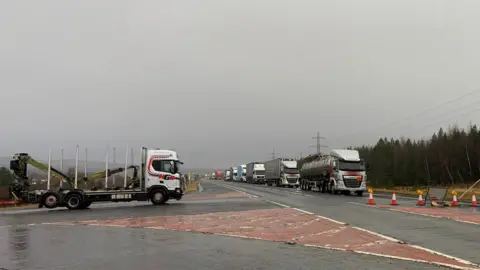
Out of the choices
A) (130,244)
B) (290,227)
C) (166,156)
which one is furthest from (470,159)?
(130,244)

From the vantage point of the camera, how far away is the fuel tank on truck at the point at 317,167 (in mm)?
42200

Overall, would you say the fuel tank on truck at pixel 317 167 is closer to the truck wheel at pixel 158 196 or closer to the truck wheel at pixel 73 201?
the truck wheel at pixel 158 196

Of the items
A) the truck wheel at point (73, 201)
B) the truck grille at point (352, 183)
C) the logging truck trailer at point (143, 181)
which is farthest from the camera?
the truck grille at point (352, 183)

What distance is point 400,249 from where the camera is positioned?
34.1 feet

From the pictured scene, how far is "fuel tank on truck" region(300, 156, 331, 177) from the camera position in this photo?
138 ft

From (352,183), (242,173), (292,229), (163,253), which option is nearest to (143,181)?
(292,229)

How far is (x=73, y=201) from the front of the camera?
2556 cm

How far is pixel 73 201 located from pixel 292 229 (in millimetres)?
15697

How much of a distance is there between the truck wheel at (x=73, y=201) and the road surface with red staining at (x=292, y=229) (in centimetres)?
818

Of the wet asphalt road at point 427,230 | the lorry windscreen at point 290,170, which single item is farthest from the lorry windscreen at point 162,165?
the lorry windscreen at point 290,170

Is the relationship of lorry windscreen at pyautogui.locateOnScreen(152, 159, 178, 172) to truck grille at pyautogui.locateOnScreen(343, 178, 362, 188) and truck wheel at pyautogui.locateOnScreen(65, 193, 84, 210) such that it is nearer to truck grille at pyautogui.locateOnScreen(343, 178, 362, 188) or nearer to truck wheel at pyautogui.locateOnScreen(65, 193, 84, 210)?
truck wheel at pyautogui.locateOnScreen(65, 193, 84, 210)

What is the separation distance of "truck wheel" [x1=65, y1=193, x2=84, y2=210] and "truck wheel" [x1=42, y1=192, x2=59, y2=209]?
597 millimetres

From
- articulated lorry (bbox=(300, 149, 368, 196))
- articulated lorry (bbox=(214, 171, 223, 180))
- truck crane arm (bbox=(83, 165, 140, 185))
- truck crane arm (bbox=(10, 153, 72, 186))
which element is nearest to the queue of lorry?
articulated lorry (bbox=(300, 149, 368, 196))

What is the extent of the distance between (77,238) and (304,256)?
683cm
